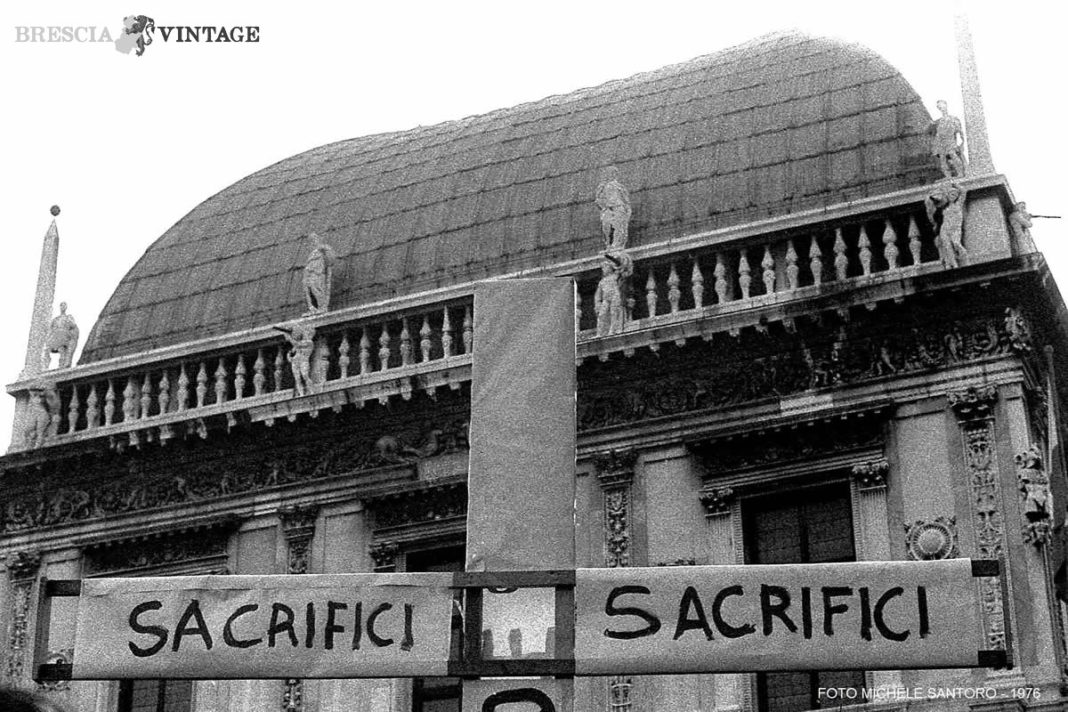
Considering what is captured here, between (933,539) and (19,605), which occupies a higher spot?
(19,605)

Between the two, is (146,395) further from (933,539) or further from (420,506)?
(933,539)

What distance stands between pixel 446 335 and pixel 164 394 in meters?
4.20

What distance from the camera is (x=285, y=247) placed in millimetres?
25484

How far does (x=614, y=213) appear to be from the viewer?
21781 millimetres

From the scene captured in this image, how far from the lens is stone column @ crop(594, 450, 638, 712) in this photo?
19.9 m

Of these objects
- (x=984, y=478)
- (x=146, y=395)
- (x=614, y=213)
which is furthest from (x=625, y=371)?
(x=146, y=395)

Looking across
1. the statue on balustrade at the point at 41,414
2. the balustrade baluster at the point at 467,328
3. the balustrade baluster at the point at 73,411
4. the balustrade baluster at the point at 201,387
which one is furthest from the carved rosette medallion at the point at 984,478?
the statue on balustrade at the point at 41,414

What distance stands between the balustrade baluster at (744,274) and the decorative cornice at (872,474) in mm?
2508

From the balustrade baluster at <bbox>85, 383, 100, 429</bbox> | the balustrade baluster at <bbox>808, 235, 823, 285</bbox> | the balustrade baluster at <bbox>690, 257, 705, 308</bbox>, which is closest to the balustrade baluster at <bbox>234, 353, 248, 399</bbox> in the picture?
the balustrade baluster at <bbox>85, 383, 100, 429</bbox>

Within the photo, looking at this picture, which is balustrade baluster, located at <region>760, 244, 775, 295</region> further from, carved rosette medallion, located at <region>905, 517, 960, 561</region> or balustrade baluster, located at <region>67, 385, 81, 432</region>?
balustrade baluster, located at <region>67, 385, 81, 432</region>

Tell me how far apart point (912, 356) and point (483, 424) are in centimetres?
1324

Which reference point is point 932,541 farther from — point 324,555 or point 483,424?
point 483,424

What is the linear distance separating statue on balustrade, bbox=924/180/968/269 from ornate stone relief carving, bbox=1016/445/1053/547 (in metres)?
2.33

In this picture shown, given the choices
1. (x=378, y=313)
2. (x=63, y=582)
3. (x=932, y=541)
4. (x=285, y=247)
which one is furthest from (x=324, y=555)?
(x=63, y=582)
